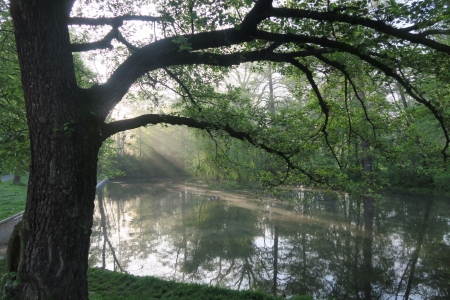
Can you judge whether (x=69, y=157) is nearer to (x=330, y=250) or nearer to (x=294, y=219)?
(x=330, y=250)

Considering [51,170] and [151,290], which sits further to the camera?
[151,290]

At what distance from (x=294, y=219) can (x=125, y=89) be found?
473 inches

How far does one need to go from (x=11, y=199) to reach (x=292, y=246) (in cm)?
1345

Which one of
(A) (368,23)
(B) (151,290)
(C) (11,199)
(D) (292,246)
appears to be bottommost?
(D) (292,246)

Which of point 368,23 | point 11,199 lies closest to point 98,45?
point 368,23

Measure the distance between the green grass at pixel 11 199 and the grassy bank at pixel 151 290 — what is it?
6.57m

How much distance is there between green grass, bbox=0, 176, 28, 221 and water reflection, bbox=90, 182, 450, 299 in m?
3.35

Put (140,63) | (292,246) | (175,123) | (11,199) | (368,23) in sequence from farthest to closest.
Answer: (11,199), (292,246), (175,123), (140,63), (368,23)

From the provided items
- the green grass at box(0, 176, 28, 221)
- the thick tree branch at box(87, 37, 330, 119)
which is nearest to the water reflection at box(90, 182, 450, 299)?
the green grass at box(0, 176, 28, 221)

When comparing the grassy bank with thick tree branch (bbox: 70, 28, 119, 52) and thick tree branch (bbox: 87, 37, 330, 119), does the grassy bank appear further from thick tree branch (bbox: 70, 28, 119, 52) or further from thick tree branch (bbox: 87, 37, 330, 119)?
thick tree branch (bbox: 70, 28, 119, 52)

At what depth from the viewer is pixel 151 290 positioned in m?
6.38

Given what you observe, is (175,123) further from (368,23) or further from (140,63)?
(368,23)

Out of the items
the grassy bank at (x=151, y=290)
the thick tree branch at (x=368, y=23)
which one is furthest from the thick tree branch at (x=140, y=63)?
the grassy bank at (x=151, y=290)

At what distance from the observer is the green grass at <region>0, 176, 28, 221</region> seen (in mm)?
12602
